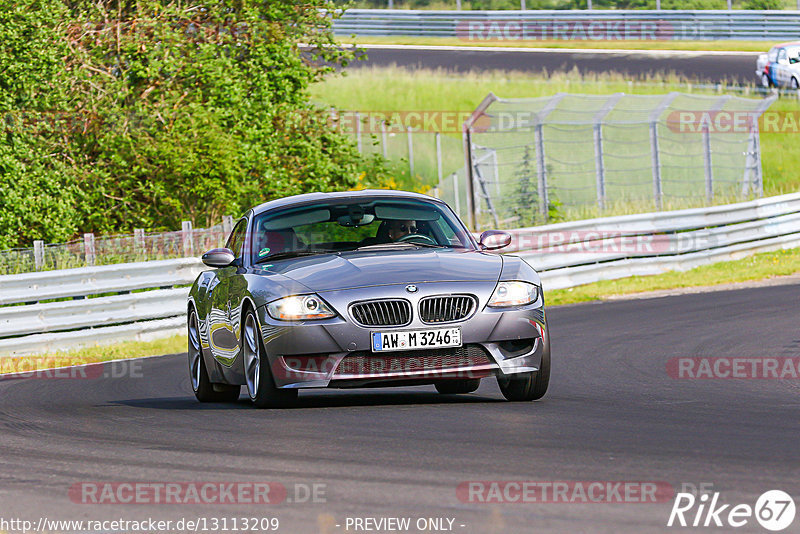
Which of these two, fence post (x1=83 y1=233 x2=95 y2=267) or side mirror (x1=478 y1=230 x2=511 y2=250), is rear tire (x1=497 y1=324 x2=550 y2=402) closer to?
side mirror (x1=478 y1=230 x2=511 y2=250)

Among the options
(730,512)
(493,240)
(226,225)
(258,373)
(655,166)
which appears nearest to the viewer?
(730,512)

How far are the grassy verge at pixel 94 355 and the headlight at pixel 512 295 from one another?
8070 mm

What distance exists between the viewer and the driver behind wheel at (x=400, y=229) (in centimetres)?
993

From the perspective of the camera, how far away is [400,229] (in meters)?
9.97

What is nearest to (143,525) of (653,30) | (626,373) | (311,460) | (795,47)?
(311,460)

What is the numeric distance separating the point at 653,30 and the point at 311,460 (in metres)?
47.3

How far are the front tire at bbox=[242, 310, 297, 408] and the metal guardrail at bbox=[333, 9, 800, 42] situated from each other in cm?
4288

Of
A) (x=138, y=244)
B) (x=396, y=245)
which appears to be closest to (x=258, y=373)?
(x=396, y=245)

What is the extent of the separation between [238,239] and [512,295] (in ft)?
9.35

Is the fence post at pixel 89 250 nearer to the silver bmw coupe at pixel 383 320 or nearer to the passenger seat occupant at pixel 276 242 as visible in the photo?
the passenger seat occupant at pixel 276 242

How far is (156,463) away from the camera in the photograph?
22.5ft

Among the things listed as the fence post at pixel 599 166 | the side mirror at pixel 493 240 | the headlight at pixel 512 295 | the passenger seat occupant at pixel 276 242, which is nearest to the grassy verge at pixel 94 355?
the passenger seat occupant at pixel 276 242

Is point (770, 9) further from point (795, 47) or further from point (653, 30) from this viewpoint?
point (795, 47)

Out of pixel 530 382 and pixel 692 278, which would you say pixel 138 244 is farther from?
pixel 530 382
